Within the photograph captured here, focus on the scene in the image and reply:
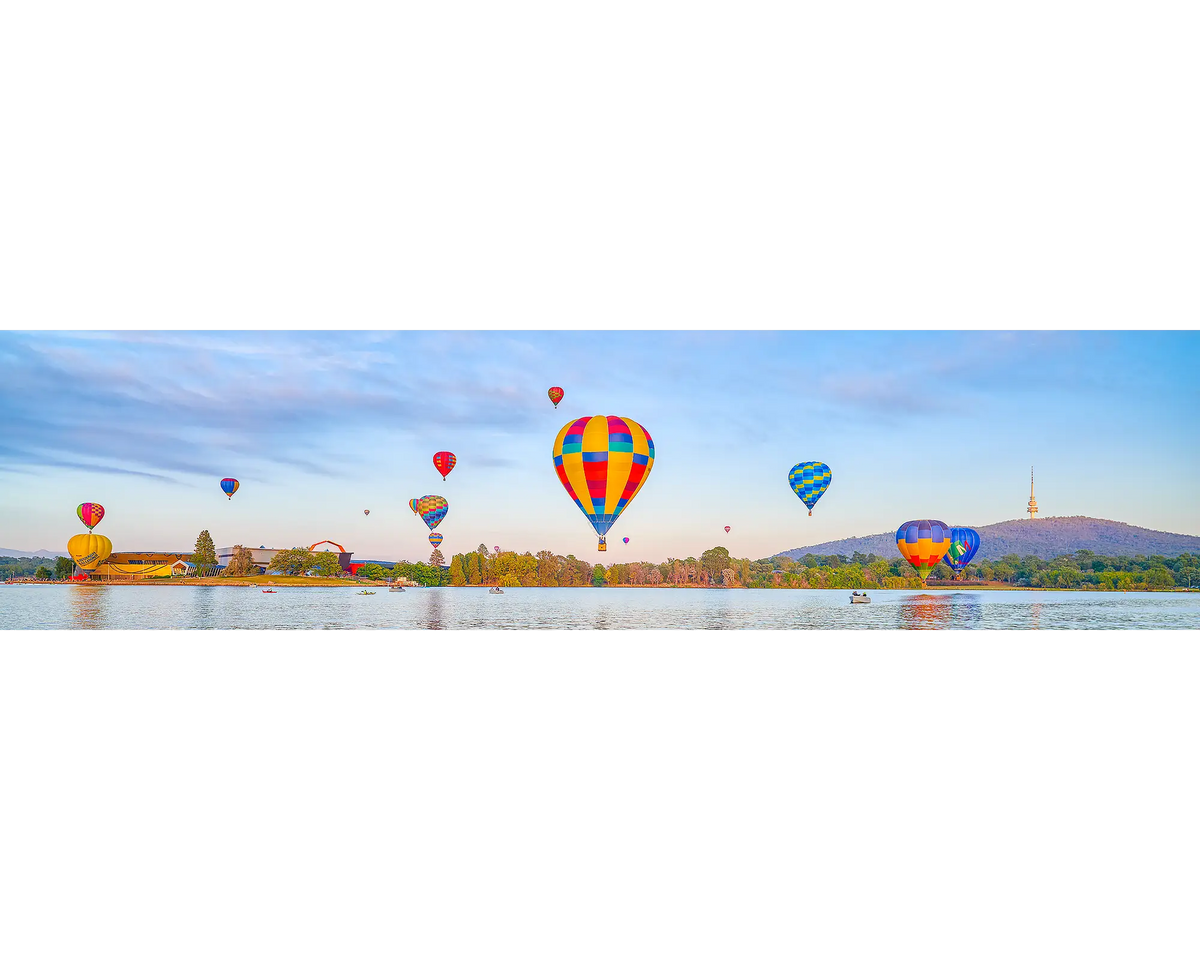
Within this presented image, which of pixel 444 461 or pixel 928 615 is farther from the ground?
pixel 444 461

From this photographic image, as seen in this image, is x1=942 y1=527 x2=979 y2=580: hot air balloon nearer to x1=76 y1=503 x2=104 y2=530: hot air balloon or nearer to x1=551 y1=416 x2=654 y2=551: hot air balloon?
x1=551 y1=416 x2=654 y2=551: hot air balloon

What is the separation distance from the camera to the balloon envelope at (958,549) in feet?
62.5

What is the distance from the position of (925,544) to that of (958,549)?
103cm

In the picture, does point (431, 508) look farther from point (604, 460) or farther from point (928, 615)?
point (928, 615)

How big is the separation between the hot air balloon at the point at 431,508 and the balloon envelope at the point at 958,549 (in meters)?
13.0

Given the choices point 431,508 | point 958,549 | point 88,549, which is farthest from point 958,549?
point 88,549

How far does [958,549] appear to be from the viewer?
19500 millimetres

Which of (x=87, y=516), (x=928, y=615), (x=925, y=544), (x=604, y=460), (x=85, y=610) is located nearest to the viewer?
(x=87, y=516)

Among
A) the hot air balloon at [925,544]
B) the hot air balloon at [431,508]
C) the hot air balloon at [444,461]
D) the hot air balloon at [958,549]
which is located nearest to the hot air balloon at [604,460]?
the hot air balloon at [444,461]
